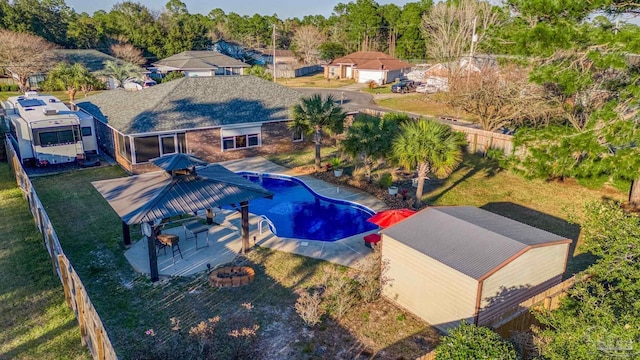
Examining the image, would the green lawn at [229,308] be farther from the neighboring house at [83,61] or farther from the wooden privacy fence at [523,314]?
the neighboring house at [83,61]

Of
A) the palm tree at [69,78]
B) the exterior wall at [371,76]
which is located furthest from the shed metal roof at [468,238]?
the exterior wall at [371,76]

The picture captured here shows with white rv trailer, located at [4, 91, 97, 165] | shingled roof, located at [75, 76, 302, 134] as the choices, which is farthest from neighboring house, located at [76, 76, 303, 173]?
white rv trailer, located at [4, 91, 97, 165]

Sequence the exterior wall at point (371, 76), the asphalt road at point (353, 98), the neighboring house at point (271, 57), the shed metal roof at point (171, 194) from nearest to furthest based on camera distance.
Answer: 1. the shed metal roof at point (171, 194)
2. the asphalt road at point (353, 98)
3. the exterior wall at point (371, 76)
4. the neighboring house at point (271, 57)

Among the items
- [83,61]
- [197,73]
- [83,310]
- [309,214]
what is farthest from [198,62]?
[83,310]

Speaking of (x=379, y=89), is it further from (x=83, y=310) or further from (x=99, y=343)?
(x=99, y=343)

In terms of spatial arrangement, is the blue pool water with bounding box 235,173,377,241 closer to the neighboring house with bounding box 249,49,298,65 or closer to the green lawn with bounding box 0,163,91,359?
the green lawn with bounding box 0,163,91,359

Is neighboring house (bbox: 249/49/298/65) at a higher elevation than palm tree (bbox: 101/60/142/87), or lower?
higher

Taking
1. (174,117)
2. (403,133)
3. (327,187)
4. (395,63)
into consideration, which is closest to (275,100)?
(174,117)
